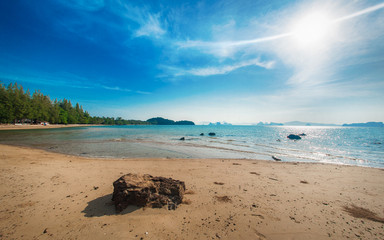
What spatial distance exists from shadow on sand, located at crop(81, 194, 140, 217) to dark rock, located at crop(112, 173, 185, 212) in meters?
0.17

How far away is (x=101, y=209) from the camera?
471 centimetres

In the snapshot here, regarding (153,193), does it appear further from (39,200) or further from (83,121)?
(83,121)

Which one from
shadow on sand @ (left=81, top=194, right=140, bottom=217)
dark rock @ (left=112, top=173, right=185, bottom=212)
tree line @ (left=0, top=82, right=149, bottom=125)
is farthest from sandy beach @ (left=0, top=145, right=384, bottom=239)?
tree line @ (left=0, top=82, right=149, bottom=125)

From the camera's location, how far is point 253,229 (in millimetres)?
4113

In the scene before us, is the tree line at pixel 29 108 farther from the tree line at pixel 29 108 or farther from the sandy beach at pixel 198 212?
the sandy beach at pixel 198 212

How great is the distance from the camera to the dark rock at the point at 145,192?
475 cm

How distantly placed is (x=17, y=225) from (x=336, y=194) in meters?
12.5

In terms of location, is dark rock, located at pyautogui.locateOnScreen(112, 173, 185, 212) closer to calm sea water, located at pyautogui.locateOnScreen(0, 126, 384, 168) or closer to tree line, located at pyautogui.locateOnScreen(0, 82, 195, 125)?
calm sea water, located at pyautogui.locateOnScreen(0, 126, 384, 168)

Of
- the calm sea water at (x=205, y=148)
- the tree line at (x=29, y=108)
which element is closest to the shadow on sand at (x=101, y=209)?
the calm sea water at (x=205, y=148)

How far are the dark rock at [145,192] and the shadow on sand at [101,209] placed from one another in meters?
0.17

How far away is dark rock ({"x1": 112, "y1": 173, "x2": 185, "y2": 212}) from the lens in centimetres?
475

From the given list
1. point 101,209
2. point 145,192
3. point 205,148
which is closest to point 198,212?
point 145,192

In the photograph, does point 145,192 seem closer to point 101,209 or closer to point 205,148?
point 101,209

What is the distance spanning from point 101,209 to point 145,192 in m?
1.55
